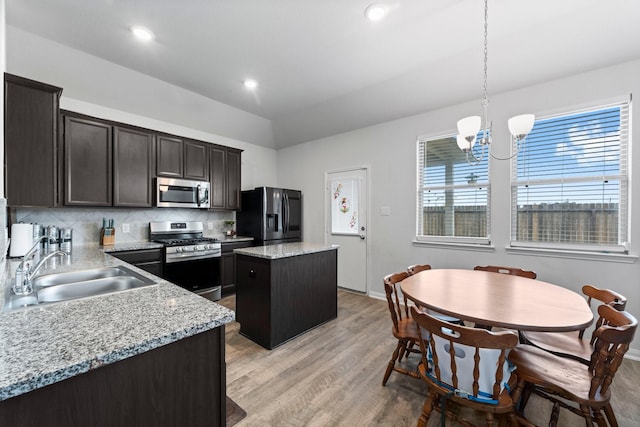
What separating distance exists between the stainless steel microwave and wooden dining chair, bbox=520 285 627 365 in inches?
160

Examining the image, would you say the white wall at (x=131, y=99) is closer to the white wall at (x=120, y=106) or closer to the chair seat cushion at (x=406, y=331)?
the white wall at (x=120, y=106)

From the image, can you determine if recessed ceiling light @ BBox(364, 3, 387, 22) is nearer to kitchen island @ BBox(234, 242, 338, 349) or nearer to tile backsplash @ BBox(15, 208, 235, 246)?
kitchen island @ BBox(234, 242, 338, 349)

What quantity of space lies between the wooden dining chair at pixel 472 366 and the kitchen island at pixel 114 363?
106 centimetres

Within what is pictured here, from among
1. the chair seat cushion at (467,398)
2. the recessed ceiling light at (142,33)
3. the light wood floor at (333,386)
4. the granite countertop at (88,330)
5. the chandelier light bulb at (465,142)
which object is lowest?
the light wood floor at (333,386)

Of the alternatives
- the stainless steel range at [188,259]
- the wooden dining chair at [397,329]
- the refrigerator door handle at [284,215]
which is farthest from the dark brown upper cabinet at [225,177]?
the wooden dining chair at [397,329]

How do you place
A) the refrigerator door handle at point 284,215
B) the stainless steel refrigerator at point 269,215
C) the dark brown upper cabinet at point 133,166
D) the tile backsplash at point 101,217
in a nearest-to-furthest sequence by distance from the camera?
the tile backsplash at point 101,217, the dark brown upper cabinet at point 133,166, the stainless steel refrigerator at point 269,215, the refrigerator door handle at point 284,215

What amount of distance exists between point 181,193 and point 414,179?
334 centimetres

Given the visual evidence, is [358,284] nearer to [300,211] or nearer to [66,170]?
[300,211]

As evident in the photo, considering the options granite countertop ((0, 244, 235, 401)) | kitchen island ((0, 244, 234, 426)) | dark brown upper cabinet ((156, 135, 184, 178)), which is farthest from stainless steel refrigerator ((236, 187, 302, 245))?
kitchen island ((0, 244, 234, 426))

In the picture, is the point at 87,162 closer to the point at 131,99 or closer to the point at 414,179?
the point at 131,99

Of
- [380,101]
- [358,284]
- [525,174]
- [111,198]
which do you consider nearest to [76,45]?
[111,198]

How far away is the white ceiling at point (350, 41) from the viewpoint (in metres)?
2.24

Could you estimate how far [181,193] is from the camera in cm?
391

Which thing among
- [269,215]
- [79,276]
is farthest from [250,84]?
[79,276]
